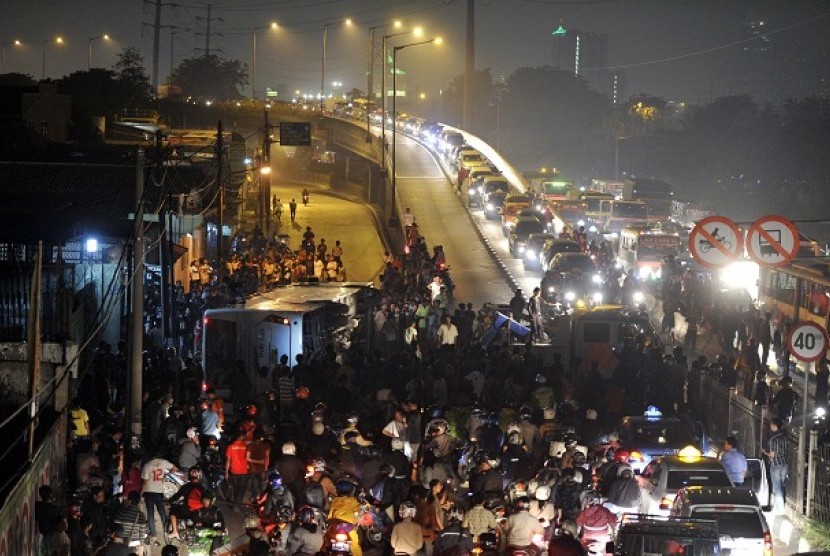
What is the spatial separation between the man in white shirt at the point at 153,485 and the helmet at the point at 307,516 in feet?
11.1

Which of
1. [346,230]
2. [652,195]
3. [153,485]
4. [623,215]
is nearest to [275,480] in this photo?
[153,485]

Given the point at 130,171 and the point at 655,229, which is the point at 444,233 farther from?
the point at 130,171

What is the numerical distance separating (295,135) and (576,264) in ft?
105

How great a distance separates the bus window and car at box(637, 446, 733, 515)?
12782mm

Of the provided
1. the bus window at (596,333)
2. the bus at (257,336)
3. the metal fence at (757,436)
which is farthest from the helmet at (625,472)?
the bus window at (596,333)

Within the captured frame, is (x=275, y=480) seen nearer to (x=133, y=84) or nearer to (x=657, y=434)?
(x=657, y=434)

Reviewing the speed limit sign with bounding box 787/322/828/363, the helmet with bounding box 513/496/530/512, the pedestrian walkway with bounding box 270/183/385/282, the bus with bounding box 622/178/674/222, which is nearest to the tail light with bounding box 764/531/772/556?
the helmet with bounding box 513/496/530/512

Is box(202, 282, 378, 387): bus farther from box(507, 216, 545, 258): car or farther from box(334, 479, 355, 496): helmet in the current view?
box(507, 216, 545, 258): car

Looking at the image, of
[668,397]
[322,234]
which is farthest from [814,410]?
[322,234]

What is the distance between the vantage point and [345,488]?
16.6 m

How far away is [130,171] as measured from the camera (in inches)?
1710

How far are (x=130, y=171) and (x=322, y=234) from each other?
856 inches

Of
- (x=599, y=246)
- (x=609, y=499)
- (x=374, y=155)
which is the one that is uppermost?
(x=374, y=155)

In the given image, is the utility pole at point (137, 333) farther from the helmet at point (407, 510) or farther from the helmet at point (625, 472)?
the helmet at point (625, 472)
